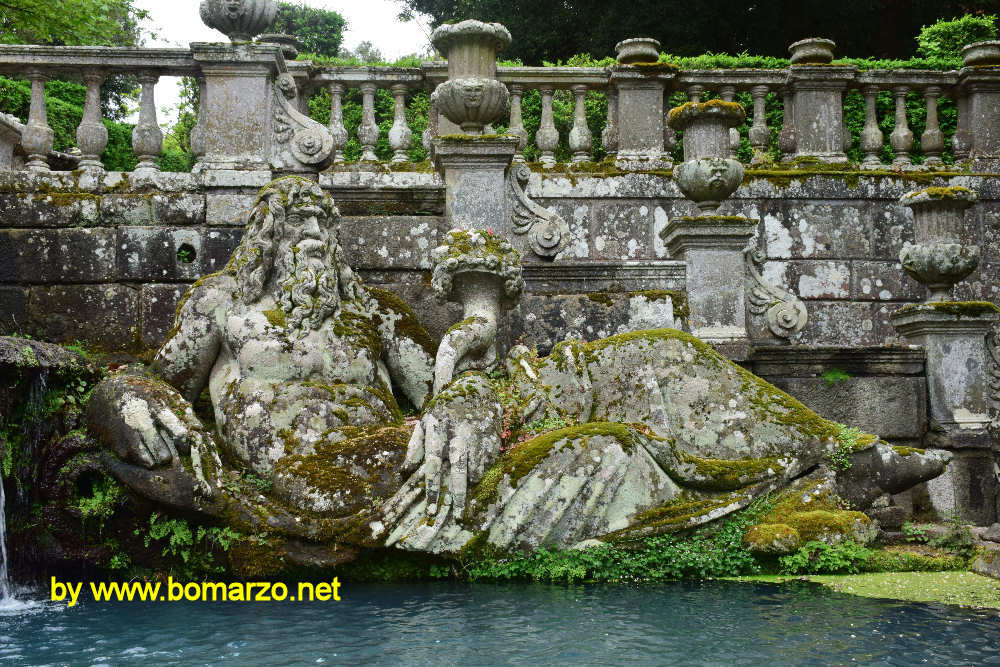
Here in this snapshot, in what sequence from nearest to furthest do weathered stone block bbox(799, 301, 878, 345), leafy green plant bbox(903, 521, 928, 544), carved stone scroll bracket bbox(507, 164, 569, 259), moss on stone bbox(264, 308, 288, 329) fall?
leafy green plant bbox(903, 521, 928, 544) < moss on stone bbox(264, 308, 288, 329) < carved stone scroll bracket bbox(507, 164, 569, 259) < weathered stone block bbox(799, 301, 878, 345)

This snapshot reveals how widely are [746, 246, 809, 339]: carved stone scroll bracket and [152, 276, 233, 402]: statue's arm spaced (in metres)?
3.94

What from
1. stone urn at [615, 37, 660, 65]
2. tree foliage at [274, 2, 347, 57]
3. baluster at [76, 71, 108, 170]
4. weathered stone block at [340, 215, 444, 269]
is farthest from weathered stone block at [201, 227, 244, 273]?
tree foliage at [274, 2, 347, 57]

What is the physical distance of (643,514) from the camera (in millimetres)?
5168

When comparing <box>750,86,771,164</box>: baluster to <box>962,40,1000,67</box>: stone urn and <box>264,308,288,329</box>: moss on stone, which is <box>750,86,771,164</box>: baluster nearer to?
<box>962,40,1000,67</box>: stone urn

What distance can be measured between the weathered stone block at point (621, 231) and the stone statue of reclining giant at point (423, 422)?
251 cm

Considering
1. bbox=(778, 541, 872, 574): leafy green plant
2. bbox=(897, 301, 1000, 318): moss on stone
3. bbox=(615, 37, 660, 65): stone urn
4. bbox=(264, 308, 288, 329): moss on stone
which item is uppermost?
bbox=(615, 37, 660, 65): stone urn

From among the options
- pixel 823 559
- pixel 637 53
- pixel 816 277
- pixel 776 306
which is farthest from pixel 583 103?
pixel 823 559

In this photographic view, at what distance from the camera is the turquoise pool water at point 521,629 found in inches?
151

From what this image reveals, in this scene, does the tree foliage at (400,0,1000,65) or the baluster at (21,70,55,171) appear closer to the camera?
the baluster at (21,70,55,171)

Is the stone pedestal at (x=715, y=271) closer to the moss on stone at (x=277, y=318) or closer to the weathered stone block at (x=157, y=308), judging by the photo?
the moss on stone at (x=277, y=318)

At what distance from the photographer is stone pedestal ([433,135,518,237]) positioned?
7.28 metres

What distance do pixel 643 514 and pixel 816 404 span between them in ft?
7.84

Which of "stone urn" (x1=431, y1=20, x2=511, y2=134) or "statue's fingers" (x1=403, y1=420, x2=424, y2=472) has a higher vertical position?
"stone urn" (x1=431, y1=20, x2=511, y2=134)

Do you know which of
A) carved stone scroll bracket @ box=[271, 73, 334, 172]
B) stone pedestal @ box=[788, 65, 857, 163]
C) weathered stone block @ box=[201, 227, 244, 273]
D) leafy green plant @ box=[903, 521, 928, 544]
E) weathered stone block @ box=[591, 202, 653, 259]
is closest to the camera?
leafy green plant @ box=[903, 521, 928, 544]
